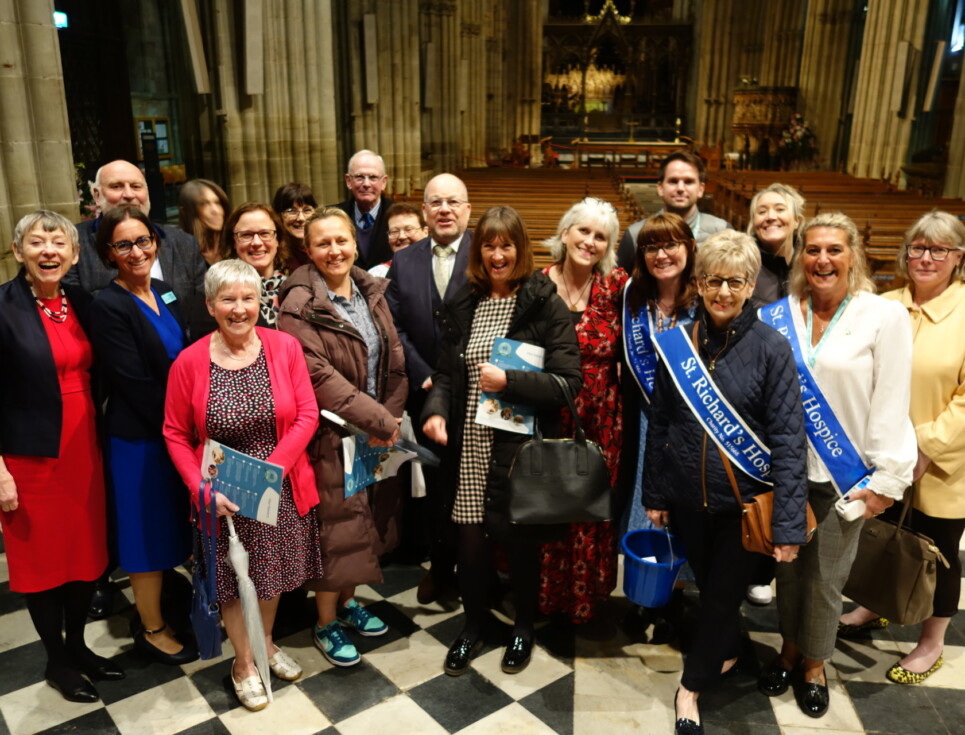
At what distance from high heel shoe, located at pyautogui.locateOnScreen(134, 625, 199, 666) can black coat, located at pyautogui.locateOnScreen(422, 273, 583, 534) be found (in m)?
1.34

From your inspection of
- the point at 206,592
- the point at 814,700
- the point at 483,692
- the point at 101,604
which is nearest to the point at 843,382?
the point at 814,700

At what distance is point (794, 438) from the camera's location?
101 inches

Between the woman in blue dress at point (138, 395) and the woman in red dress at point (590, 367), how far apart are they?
1.59m

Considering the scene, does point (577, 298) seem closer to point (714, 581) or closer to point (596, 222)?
point (596, 222)

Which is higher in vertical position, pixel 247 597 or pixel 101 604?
pixel 247 597

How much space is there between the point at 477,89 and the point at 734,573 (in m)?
22.5

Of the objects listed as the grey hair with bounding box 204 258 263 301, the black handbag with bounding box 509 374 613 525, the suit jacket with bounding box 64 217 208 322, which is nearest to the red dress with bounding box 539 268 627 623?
the black handbag with bounding box 509 374 613 525

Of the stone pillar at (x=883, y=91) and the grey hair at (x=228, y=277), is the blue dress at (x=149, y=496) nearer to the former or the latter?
the grey hair at (x=228, y=277)

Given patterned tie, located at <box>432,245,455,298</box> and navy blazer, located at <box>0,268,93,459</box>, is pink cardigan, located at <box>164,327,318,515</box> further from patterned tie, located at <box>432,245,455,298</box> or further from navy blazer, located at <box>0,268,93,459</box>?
patterned tie, located at <box>432,245,455,298</box>

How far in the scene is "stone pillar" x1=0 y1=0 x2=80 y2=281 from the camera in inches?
169

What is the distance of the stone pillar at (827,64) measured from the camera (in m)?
22.3

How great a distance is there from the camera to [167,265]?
Answer: 3.64 m

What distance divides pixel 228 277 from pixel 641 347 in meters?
1.61

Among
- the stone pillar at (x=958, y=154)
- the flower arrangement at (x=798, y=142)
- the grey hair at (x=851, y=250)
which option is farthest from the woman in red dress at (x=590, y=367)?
the flower arrangement at (x=798, y=142)
